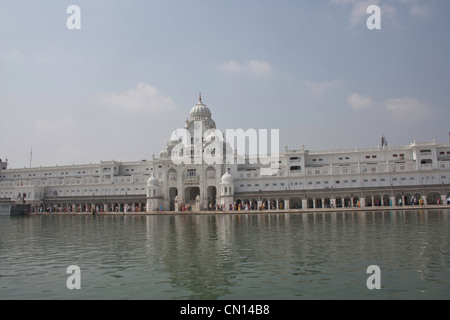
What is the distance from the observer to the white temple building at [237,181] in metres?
60.4

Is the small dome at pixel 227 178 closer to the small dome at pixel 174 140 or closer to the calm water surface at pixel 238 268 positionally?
the small dome at pixel 174 140

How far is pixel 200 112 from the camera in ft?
257

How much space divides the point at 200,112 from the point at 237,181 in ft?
61.2

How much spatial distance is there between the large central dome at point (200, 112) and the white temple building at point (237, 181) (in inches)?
8.2

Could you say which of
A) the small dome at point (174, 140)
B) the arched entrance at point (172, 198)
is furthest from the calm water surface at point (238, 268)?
the small dome at point (174, 140)

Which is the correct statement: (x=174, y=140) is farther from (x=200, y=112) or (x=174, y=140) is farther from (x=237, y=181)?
(x=237, y=181)

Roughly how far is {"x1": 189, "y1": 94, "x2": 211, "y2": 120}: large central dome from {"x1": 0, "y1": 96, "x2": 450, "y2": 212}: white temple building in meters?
0.21

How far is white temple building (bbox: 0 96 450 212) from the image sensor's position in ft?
198

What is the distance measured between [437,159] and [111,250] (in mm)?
59591

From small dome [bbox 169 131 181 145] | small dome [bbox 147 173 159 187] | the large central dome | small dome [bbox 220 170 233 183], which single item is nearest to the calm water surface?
small dome [bbox 220 170 233 183]

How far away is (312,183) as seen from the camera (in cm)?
6462
